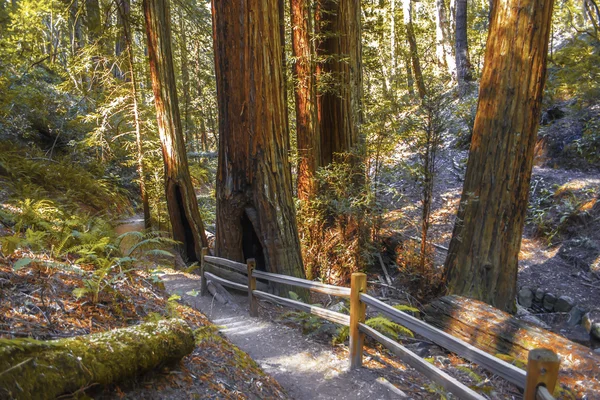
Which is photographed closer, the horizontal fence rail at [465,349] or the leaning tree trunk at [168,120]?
the horizontal fence rail at [465,349]

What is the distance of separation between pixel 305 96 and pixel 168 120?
353 cm

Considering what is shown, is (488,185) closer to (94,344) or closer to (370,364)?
(370,364)

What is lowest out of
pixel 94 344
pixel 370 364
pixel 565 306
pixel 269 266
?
pixel 565 306

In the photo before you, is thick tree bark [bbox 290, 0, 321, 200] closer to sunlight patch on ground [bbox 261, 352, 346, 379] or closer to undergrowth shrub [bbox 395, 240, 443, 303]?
undergrowth shrub [bbox 395, 240, 443, 303]

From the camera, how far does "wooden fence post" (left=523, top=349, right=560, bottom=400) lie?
250 cm

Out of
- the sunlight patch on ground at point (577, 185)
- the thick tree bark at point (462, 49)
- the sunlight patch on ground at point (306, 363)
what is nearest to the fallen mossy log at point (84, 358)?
the sunlight patch on ground at point (306, 363)

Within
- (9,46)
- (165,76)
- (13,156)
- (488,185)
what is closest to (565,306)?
(488,185)

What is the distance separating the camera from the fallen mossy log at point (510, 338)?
183 inches

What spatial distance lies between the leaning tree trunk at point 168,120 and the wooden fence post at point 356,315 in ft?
22.3

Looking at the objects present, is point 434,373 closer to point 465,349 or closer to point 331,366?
point 465,349

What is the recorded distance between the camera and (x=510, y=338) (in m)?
5.22

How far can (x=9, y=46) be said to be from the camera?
10469 mm

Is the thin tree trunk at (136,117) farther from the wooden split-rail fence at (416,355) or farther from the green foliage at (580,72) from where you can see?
the green foliage at (580,72)

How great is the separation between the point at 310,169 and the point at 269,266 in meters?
3.28
